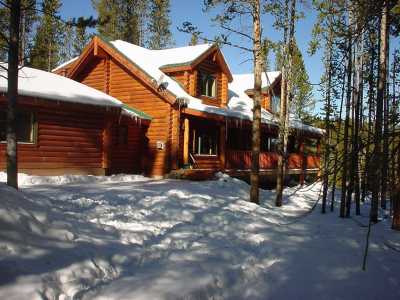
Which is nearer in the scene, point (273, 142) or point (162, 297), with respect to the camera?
point (162, 297)

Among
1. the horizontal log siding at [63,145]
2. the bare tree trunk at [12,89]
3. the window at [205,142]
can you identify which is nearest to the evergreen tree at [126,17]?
the window at [205,142]

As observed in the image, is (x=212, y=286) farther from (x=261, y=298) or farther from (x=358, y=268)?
(x=358, y=268)

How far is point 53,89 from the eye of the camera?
1501 centimetres

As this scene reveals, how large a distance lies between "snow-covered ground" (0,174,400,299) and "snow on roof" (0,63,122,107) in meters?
5.18

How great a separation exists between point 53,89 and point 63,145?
2.14 meters

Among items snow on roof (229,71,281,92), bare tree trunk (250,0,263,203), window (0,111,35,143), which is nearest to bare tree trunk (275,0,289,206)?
bare tree trunk (250,0,263,203)

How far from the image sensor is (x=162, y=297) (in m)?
4.56

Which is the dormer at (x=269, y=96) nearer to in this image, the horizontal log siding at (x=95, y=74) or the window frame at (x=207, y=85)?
the window frame at (x=207, y=85)

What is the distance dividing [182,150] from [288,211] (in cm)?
675

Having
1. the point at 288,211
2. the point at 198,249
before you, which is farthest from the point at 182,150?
the point at 198,249

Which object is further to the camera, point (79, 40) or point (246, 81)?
point (79, 40)

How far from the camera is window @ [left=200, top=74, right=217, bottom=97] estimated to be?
21.2 m

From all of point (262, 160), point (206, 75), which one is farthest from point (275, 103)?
point (206, 75)

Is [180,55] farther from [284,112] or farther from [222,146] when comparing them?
[284,112]
